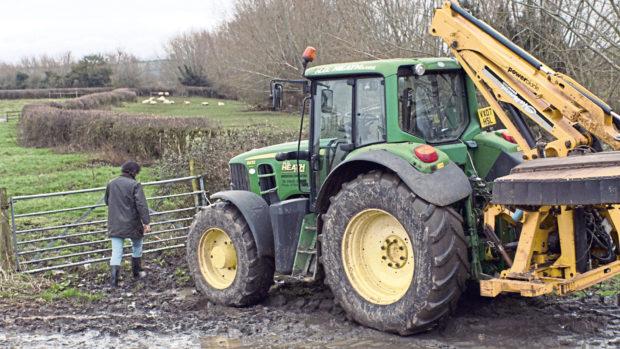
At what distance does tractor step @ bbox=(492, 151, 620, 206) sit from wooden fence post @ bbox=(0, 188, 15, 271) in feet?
21.4

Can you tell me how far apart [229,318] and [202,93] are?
70395 mm

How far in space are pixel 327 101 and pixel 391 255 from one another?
176 cm

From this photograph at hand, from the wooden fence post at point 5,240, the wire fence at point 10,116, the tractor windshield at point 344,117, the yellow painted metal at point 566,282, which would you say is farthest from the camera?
the wire fence at point 10,116

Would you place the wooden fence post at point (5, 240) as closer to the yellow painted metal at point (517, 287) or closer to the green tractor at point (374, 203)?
the green tractor at point (374, 203)

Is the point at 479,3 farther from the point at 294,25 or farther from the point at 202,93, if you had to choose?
the point at 202,93

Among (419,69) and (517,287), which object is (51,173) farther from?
(517,287)

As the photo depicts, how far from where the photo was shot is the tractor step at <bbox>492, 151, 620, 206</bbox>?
15.8 ft

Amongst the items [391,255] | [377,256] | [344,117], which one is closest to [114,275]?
[344,117]

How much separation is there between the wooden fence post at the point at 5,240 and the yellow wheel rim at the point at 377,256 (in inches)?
197

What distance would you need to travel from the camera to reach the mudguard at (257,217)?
7523 mm

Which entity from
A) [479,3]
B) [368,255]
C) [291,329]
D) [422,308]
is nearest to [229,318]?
[291,329]

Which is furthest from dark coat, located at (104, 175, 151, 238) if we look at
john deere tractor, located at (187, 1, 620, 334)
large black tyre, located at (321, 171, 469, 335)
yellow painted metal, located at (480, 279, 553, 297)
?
yellow painted metal, located at (480, 279, 553, 297)

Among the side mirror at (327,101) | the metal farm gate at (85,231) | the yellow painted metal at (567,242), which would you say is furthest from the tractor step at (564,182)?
the metal farm gate at (85,231)

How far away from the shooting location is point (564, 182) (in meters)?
4.98
